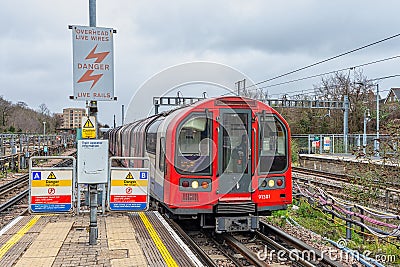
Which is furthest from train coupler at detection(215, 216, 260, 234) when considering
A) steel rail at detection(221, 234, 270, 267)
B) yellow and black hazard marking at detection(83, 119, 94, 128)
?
yellow and black hazard marking at detection(83, 119, 94, 128)

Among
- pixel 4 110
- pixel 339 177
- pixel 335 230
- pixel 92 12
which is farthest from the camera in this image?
pixel 4 110

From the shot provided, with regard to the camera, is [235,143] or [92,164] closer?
[92,164]

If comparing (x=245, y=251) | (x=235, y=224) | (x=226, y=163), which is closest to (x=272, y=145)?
(x=226, y=163)

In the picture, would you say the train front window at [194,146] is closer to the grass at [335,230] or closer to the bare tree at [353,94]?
the grass at [335,230]

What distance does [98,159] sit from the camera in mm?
7402

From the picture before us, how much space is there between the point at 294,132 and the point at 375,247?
4036cm

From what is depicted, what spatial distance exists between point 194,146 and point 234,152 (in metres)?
0.84

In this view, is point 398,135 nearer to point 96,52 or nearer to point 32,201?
point 96,52

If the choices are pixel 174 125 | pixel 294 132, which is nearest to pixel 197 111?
pixel 174 125

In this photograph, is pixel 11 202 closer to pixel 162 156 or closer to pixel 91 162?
Answer: pixel 162 156

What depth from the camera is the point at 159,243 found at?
24.0ft

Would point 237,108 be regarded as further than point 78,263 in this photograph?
Yes

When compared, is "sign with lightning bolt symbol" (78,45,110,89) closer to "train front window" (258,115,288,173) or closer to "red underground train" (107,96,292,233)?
"red underground train" (107,96,292,233)

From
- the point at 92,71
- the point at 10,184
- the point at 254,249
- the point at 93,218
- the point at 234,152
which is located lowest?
the point at 254,249
